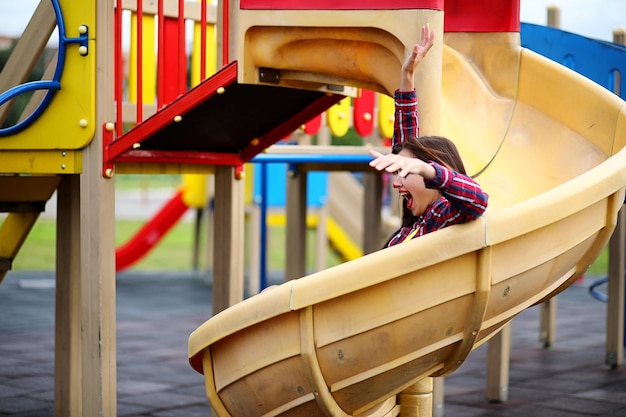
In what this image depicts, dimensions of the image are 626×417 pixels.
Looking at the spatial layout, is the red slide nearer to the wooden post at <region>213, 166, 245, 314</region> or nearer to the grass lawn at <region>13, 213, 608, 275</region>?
the grass lawn at <region>13, 213, 608, 275</region>

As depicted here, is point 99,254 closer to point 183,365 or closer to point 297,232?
point 183,365

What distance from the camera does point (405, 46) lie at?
3699 millimetres

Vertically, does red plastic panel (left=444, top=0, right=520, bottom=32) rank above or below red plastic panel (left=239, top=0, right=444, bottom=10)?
below

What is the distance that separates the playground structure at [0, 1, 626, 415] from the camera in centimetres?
314

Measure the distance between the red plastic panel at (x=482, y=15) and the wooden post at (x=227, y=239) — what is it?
1.35m

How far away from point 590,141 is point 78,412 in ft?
9.40

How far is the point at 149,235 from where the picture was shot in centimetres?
1340

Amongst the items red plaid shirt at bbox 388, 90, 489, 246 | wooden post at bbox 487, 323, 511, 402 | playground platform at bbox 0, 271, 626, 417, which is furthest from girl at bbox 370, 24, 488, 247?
wooden post at bbox 487, 323, 511, 402

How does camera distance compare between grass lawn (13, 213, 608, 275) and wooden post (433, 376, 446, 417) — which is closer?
wooden post (433, 376, 446, 417)

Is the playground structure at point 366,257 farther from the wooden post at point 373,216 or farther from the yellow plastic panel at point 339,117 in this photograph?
the wooden post at point 373,216

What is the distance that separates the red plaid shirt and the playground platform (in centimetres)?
251

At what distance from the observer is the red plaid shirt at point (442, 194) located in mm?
3006

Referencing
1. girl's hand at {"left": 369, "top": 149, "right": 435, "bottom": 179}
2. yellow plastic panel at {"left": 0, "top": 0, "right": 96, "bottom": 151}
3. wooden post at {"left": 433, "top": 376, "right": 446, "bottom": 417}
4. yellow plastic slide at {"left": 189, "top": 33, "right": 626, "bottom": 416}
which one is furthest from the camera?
wooden post at {"left": 433, "top": 376, "right": 446, "bottom": 417}

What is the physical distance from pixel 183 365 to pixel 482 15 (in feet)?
11.7
